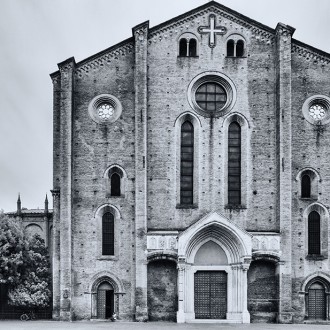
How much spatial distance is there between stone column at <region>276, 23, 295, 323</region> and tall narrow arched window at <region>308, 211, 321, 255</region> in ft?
5.38

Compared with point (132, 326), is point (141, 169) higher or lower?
higher

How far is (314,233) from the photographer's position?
118 feet

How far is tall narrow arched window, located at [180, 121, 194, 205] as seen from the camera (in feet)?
119

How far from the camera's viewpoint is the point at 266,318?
35.1 meters

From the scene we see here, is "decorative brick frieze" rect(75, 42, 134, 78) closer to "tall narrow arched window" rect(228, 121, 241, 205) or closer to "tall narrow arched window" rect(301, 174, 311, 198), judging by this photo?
"tall narrow arched window" rect(228, 121, 241, 205)

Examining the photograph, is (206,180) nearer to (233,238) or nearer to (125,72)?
(233,238)

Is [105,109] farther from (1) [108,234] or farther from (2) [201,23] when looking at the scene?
(2) [201,23]

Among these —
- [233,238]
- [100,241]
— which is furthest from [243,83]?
[100,241]

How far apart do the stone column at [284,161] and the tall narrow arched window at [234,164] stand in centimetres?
218

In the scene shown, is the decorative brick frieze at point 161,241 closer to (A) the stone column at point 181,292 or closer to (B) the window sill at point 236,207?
(A) the stone column at point 181,292

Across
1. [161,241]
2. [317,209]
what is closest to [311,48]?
[317,209]

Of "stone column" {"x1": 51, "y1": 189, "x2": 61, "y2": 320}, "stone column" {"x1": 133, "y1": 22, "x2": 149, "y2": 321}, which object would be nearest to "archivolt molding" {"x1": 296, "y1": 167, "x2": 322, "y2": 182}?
"stone column" {"x1": 133, "y1": 22, "x2": 149, "y2": 321}

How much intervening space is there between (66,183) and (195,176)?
23.5 feet

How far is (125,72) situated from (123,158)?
5022mm
